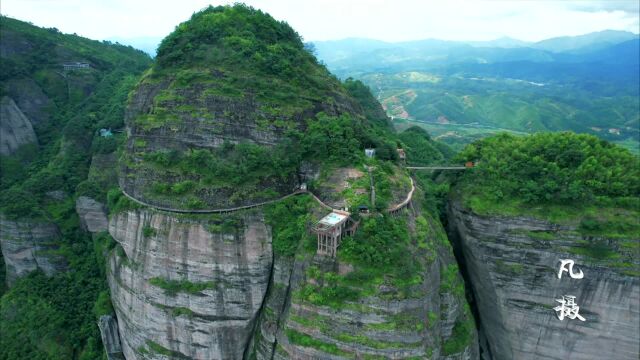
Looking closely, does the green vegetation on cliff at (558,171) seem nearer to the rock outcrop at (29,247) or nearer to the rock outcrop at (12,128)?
the rock outcrop at (29,247)

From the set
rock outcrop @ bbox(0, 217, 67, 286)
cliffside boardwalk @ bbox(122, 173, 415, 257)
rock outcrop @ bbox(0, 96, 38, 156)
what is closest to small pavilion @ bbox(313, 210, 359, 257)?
cliffside boardwalk @ bbox(122, 173, 415, 257)

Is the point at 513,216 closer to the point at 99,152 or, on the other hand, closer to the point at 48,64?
the point at 99,152

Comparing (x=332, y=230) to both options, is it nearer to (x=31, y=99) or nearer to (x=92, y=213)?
(x=92, y=213)

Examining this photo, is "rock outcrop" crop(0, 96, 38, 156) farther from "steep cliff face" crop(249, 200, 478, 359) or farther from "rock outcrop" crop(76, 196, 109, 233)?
"steep cliff face" crop(249, 200, 478, 359)

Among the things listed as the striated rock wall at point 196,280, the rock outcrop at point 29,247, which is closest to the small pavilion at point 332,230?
the striated rock wall at point 196,280

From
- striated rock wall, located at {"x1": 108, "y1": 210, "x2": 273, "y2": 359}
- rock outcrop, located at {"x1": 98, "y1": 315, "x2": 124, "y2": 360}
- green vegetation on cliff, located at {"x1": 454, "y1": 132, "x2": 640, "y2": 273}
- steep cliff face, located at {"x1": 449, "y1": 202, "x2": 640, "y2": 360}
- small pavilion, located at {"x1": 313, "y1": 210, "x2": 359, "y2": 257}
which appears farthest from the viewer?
rock outcrop, located at {"x1": 98, "y1": 315, "x2": 124, "y2": 360}

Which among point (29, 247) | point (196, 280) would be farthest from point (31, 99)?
point (196, 280)

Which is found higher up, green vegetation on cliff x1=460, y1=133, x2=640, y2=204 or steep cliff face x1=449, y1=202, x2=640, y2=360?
green vegetation on cliff x1=460, y1=133, x2=640, y2=204
